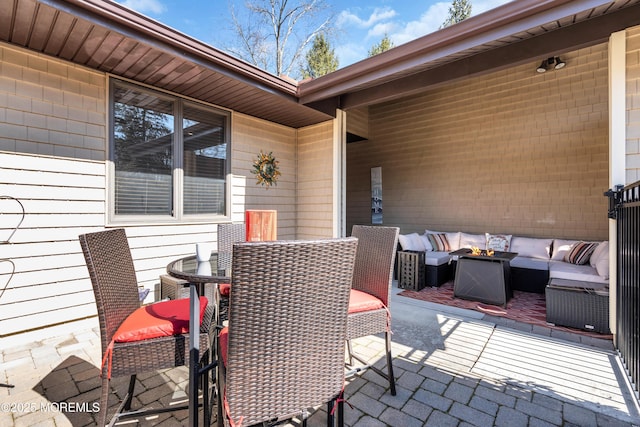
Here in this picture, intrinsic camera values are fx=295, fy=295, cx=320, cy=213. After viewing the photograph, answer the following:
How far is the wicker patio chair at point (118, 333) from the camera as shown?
4.77ft

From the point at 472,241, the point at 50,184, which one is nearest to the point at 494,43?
the point at 472,241

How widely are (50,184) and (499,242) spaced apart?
21.4ft

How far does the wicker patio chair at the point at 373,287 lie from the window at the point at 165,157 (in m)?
2.69

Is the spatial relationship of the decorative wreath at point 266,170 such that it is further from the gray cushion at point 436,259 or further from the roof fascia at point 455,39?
the gray cushion at point 436,259

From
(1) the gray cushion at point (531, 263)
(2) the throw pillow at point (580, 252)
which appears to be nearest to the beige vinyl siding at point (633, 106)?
(1) the gray cushion at point (531, 263)

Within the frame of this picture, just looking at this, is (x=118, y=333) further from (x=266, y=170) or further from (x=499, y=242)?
(x=499, y=242)

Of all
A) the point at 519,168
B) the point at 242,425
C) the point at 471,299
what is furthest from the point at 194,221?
the point at 519,168

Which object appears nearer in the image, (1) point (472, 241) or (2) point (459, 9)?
(1) point (472, 241)

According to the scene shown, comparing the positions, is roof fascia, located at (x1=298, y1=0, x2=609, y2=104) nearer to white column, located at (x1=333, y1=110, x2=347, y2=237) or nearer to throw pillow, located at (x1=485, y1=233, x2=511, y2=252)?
white column, located at (x1=333, y1=110, x2=347, y2=237)

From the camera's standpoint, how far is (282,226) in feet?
17.6

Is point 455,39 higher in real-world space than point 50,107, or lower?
higher

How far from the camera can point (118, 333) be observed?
151 centimetres

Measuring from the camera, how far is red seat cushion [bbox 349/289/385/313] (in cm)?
193

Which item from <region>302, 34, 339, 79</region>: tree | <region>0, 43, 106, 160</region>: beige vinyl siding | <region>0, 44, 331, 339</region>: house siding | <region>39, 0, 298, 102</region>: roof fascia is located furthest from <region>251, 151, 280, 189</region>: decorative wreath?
<region>302, 34, 339, 79</region>: tree
